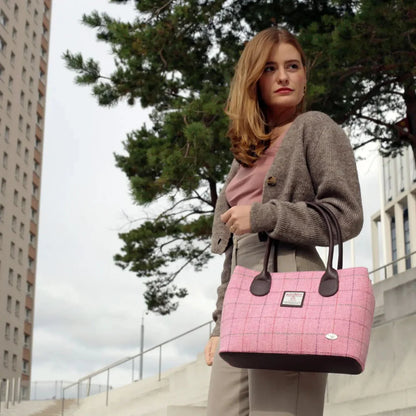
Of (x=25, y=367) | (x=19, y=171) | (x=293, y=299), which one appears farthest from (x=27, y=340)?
(x=293, y=299)

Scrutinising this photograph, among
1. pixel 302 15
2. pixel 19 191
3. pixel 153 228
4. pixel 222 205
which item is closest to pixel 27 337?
pixel 19 191

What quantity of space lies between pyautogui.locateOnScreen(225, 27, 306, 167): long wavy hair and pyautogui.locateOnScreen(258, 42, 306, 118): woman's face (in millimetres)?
24

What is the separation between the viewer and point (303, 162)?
2074 millimetres

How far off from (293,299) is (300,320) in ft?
0.18

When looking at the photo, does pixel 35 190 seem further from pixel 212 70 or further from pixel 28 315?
pixel 212 70

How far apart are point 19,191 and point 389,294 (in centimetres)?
5143

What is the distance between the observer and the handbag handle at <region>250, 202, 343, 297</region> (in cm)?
176

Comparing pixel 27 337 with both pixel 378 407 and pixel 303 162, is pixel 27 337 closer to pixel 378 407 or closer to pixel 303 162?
pixel 378 407

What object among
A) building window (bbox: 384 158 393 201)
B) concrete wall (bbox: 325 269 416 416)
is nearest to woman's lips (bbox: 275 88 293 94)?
concrete wall (bbox: 325 269 416 416)

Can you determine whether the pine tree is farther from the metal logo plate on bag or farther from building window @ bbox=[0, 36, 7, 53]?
building window @ bbox=[0, 36, 7, 53]

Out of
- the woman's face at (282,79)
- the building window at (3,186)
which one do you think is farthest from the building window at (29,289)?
the woman's face at (282,79)

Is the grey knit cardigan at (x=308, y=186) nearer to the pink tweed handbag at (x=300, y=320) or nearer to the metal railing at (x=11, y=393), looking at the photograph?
the pink tweed handbag at (x=300, y=320)

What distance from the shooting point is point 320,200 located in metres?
1.99

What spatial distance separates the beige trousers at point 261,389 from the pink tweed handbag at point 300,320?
54 mm
